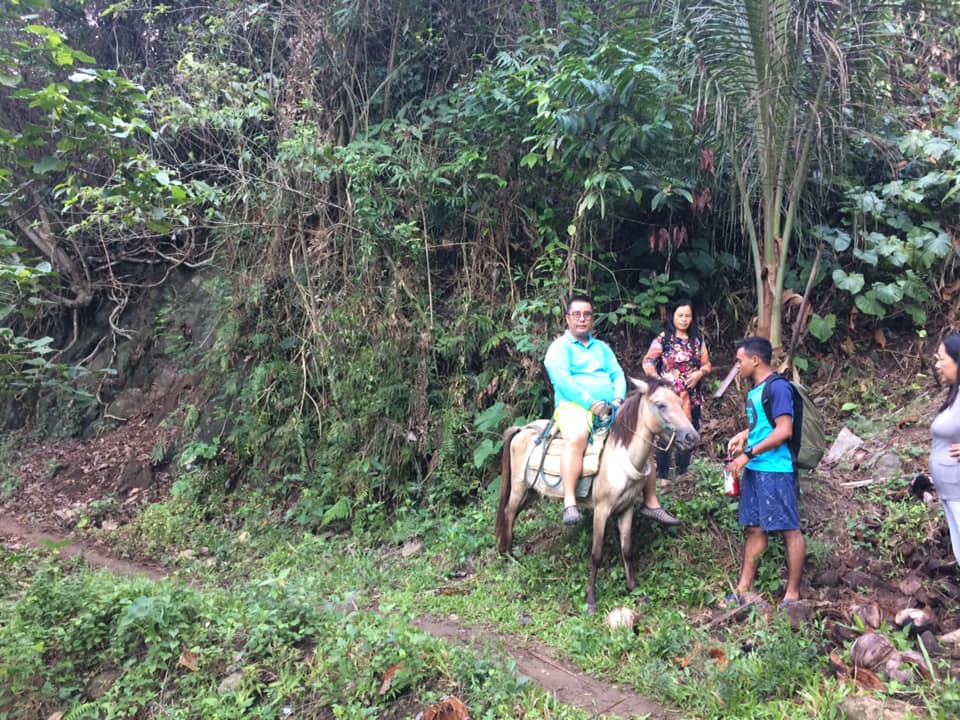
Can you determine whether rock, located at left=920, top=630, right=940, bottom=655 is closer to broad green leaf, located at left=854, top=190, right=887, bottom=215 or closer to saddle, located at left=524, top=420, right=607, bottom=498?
saddle, located at left=524, top=420, right=607, bottom=498

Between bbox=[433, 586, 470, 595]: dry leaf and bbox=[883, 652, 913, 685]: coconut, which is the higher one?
bbox=[883, 652, 913, 685]: coconut

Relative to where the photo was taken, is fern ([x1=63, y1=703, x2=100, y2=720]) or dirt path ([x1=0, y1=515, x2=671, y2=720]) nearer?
dirt path ([x1=0, y1=515, x2=671, y2=720])

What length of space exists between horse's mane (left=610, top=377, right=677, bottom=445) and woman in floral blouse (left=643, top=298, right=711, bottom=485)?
0.77 m

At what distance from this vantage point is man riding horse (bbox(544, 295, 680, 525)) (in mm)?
5359

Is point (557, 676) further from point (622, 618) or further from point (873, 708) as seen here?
point (873, 708)

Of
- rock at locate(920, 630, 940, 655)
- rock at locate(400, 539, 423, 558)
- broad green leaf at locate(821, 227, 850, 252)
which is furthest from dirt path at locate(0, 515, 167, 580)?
broad green leaf at locate(821, 227, 850, 252)

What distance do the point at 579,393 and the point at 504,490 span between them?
1.28 meters

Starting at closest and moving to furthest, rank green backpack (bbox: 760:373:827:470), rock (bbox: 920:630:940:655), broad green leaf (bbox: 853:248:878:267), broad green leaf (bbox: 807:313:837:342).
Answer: rock (bbox: 920:630:940:655), green backpack (bbox: 760:373:827:470), broad green leaf (bbox: 853:248:878:267), broad green leaf (bbox: 807:313:837:342)

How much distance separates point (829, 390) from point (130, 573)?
25.1 feet

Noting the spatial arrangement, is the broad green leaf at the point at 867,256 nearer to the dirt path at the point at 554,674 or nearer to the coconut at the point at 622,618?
the coconut at the point at 622,618

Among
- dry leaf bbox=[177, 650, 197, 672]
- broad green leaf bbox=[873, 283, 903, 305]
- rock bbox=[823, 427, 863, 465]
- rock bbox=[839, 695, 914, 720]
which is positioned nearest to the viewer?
rock bbox=[839, 695, 914, 720]

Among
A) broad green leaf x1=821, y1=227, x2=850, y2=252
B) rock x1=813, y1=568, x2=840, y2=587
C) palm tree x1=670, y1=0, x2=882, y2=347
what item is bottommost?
rock x1=813, y1=568, x2=840, y2=587

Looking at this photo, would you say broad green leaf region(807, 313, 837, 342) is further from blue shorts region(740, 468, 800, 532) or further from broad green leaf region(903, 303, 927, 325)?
blue shorts region(740, 468, 800, 532)

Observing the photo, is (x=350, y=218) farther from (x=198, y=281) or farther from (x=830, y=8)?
(x=830, y=8)
